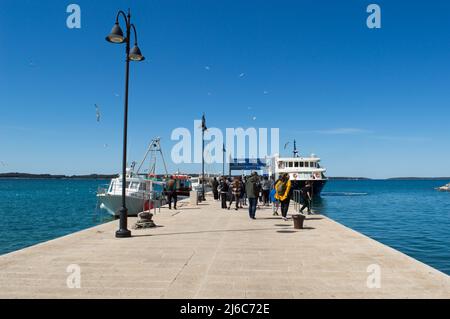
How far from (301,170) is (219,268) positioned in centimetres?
5818

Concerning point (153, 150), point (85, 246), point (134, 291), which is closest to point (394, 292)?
point (134, 291)

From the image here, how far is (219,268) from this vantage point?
7.05m

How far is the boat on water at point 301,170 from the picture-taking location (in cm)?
6125

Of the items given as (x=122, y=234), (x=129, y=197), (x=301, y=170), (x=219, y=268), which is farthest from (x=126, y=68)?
Answer: (x=301, y=170)

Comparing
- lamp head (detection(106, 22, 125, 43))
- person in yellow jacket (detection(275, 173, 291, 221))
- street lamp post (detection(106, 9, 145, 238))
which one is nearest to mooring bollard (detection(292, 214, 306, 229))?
person in yellow jacket (detection(275, 173, 291, 221))

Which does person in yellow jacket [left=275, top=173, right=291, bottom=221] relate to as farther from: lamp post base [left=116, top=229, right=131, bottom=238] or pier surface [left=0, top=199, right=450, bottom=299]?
lamp post base [left=116, top=229, right=131, bottom=238]

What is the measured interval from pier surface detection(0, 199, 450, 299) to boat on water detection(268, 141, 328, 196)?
166 feet

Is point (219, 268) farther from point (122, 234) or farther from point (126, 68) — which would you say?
point (126, 68)

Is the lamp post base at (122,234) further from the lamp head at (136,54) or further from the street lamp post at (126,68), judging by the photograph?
the lamp head at (136,54)

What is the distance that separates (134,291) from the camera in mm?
5586

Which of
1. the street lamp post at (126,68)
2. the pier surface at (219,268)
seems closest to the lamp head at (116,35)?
the street lamp post at (126,68)

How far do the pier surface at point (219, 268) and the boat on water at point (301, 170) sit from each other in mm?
50549
